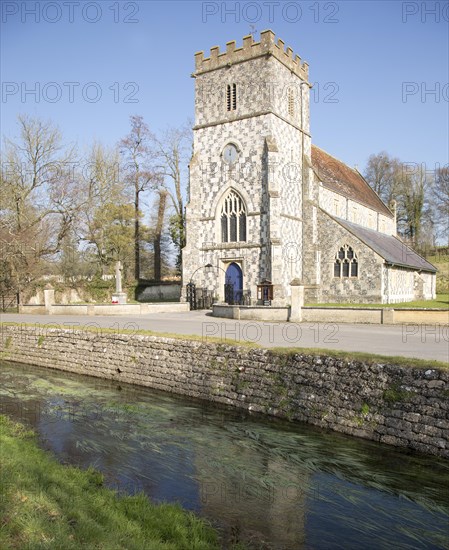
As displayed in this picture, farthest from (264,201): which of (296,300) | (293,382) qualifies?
(293,382)

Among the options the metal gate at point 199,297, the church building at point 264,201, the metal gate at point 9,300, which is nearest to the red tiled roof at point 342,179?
the church building at point 264,201

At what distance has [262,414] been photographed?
10484 millimetres

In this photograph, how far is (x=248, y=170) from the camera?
29172 mm

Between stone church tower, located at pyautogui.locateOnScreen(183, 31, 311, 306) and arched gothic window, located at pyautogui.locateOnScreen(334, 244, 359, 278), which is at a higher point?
stone church tower, located at pyautogui.locateOnScreen(183, 31, 311, 306)

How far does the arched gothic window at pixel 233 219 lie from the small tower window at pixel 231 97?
5.42 metres

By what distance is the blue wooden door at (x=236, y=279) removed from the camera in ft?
96.6

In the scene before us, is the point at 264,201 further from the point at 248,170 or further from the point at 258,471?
the point at 258,471

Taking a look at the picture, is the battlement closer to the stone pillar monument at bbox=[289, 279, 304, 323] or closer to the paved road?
the stone pillar monument at bbox=[289, 279, 304, 323]

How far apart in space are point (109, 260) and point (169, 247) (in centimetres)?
1159

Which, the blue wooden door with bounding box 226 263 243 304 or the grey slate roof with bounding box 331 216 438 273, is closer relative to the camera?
the blue wooden door with bounding box 226 263 243 304

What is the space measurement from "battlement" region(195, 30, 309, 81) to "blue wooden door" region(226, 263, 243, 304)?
12.8m

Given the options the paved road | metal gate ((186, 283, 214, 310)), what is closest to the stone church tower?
metal gate ((186, 283, 214, 310))

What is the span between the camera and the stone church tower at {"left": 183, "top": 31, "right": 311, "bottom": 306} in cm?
2834

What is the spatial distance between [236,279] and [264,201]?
5216 millimetres
